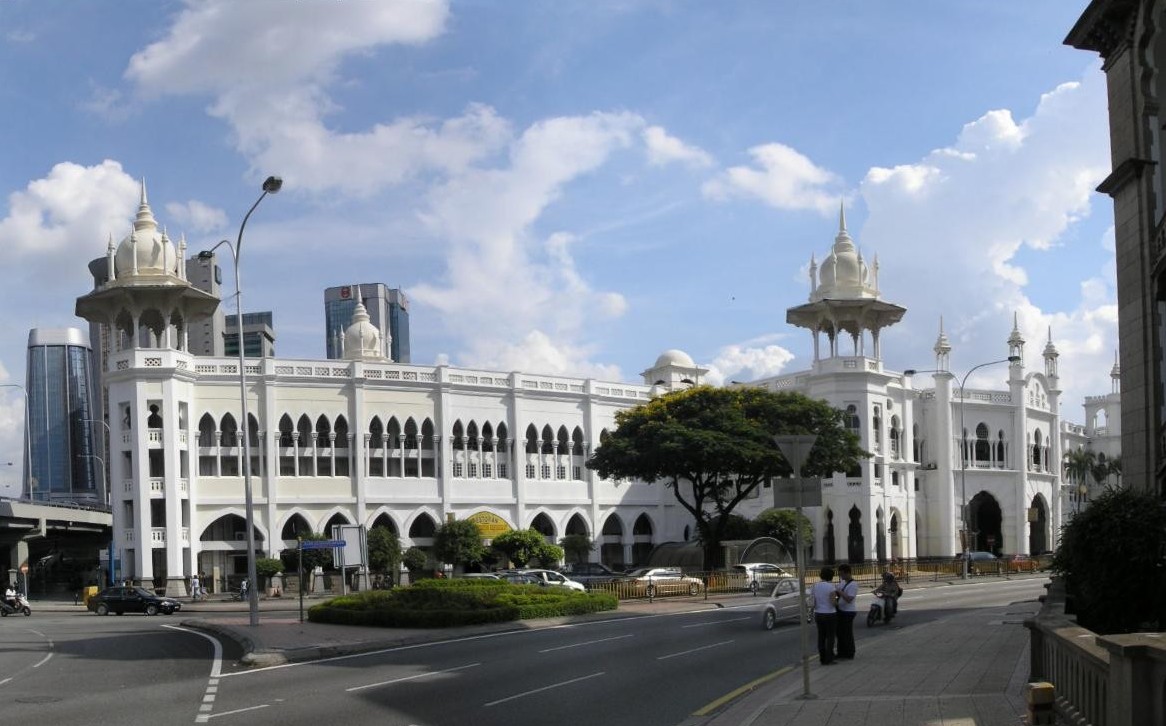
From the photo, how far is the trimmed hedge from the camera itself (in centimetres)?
3269

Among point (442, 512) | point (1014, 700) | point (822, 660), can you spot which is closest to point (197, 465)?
point (442, 512)

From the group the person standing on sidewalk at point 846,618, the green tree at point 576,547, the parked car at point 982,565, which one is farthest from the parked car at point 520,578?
the parked car at point 982,565

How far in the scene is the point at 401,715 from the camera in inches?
639

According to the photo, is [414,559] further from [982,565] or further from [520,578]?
[982,565]

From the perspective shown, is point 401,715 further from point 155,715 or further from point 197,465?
point 197,465

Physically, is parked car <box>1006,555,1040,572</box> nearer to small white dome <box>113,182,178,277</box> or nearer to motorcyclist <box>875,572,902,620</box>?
motorcyclist <box>875,572,902,620</box>

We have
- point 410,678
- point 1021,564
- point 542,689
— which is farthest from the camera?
point 1021,564

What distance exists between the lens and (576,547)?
72938mm

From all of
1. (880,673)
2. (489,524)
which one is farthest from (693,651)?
(489,524)

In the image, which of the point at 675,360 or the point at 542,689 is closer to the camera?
the point at 542,689

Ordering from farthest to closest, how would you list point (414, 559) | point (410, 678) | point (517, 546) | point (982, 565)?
point (982, 565), point (517, 546), point (414, 559), point (410, 678)

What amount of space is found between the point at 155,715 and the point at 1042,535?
8362cm

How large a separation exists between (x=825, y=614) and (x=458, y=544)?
154 feet

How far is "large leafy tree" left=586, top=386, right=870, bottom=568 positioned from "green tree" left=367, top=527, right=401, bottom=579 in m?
11.3
